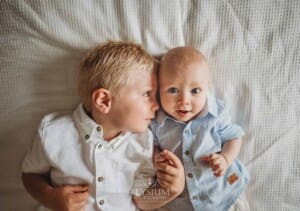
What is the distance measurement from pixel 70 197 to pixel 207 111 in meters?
0.43

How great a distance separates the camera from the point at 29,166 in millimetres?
968

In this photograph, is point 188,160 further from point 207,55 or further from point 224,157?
point 207,55

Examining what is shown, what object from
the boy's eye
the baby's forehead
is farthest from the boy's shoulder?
→ the baby's forehead

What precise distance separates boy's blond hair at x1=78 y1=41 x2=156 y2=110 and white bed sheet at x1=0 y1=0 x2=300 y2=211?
0.06 meters

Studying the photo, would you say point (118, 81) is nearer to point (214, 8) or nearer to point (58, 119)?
point (58, 119)

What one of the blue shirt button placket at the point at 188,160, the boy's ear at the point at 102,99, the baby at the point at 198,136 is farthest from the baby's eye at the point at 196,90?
the boy's ear at the point at 102,99

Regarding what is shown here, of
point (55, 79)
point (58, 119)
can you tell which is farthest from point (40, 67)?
point (58, 119)

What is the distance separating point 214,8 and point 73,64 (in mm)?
430

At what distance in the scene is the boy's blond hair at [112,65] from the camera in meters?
0.90

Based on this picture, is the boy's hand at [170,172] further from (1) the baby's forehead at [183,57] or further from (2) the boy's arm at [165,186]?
(1) the baby's forehead at [183,57]

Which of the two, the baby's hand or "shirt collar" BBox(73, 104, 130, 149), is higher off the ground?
"shirt collar" BBox(73, 104, 130, 149)

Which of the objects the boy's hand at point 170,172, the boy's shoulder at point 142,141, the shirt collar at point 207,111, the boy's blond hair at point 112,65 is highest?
the boy's blond hair at point 112,65

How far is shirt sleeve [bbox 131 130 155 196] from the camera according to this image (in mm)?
961

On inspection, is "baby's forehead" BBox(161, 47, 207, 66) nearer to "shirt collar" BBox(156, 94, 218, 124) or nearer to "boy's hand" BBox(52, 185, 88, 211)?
"shirt collar" BBox(156, 94, 218, 124)
